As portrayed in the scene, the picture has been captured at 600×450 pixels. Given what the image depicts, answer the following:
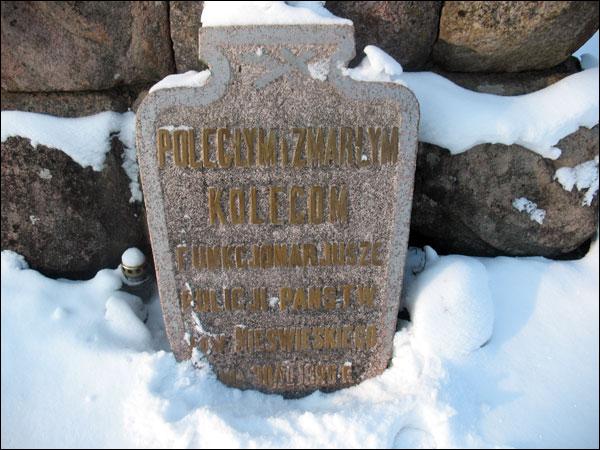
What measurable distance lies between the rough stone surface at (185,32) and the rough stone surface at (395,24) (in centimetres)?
45

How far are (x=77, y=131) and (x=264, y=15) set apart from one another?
33.6 inches

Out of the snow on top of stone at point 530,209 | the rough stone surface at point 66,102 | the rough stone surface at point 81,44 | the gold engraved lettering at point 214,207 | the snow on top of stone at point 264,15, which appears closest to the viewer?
the snow on top of stone at point 264,15

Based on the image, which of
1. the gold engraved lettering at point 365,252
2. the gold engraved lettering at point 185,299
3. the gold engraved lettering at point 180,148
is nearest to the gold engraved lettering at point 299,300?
the gold engraved lettering at point 365,252

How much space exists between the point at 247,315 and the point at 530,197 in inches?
44.6

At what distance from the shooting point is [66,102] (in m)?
1.83

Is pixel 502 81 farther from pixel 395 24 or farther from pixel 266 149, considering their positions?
pixel 266 149

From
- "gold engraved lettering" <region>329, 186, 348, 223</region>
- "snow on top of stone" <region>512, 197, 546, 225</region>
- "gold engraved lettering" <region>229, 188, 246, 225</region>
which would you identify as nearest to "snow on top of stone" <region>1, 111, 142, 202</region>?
"gold engraved lettering" <region>229, 188, 246, 225</region>

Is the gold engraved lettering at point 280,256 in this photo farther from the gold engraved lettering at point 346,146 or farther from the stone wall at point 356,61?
the stone wall at point 356,61

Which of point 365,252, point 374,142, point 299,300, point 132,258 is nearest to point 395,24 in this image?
point 374,142

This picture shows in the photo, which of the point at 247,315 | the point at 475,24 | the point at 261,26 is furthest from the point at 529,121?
the point at 247,315

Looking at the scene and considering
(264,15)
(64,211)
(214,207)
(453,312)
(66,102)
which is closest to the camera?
(264,15)

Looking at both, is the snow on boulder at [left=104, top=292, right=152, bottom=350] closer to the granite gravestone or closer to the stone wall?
the granite gravestone

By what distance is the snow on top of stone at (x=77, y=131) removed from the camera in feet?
5.93

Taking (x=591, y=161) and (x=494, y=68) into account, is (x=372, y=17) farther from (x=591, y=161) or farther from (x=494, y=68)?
(x=591, y=161)
